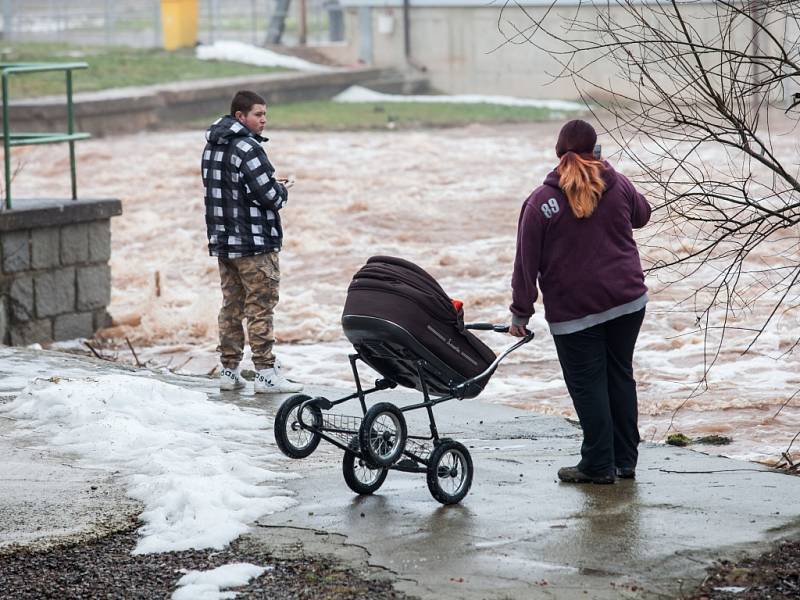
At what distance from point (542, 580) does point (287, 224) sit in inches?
597

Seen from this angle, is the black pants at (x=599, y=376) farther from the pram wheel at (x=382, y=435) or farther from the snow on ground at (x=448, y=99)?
the snow on ground at (x=448, y=99)

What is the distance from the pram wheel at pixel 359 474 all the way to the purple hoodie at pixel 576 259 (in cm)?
93

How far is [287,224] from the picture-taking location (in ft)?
64.2

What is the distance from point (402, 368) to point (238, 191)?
2.51 meters

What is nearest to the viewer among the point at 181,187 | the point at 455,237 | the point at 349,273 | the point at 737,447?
the point at 737,447

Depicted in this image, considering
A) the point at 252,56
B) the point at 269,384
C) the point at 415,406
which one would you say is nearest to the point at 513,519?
the point at 415,406

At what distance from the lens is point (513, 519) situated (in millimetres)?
5508

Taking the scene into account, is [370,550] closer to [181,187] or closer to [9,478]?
[9,478]

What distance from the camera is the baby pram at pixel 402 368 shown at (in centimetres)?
565

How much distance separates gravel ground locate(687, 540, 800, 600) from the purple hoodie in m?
1.41

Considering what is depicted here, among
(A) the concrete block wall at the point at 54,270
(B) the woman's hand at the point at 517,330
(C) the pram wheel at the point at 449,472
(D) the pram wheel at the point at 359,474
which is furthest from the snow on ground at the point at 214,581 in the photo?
(A) the concrete block wall at the point at 54,270

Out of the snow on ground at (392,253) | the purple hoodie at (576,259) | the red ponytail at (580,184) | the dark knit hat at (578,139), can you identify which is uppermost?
the dark knit hat at (578,139)

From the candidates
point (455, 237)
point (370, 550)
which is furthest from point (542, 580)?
point (455, 237)

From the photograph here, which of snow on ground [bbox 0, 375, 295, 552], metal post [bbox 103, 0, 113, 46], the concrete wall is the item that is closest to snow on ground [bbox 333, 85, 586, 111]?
the concrete wall
